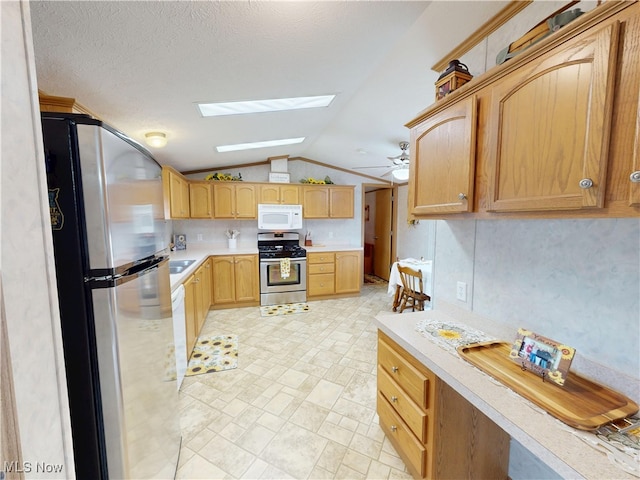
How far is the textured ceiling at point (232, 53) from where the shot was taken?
1145 millimetres

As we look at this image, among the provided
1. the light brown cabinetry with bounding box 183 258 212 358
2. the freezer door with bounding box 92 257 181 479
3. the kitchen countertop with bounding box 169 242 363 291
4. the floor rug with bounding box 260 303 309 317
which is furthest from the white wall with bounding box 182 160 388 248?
the freezer door with bounding box 92 257 181 479

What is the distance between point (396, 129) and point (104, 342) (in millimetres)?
3099

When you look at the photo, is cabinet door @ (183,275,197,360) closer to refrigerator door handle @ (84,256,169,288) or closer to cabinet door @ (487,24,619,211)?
refrigerator door handle @ (84,256,169,288)

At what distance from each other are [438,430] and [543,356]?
580mm

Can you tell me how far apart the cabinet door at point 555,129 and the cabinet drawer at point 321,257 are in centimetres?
348

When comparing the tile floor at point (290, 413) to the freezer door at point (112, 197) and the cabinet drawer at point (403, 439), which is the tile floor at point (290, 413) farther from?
the freezer door at point (112, 197)

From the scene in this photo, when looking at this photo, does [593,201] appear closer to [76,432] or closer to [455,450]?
[455,450]

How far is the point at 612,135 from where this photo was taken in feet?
2.39

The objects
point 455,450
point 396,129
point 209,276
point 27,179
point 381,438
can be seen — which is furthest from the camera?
point 209,276

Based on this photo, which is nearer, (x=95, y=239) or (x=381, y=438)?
(x=95, y=239)

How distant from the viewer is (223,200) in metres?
4.22

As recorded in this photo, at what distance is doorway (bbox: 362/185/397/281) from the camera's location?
18.7 feet

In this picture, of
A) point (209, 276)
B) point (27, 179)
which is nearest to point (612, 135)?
point (27, 179)

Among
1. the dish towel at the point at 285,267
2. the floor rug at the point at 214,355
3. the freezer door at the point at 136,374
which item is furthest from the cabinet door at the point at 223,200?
the freezer door at the point at 136,374
